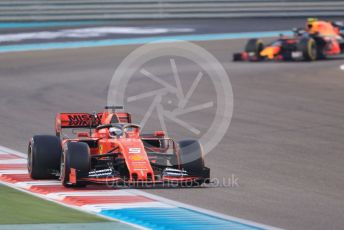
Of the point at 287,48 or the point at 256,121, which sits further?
the point at 287,48

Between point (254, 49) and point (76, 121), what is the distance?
59.3 feet

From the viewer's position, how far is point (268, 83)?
25.4 metres

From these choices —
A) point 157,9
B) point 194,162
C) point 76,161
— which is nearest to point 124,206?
point 76,161

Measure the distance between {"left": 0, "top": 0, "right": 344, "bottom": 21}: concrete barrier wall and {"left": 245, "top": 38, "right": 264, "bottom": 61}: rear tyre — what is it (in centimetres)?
944

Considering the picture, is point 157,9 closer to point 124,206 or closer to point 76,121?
point 76,121

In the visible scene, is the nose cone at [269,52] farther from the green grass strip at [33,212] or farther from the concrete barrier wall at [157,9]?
the green grass strip at [33,212]

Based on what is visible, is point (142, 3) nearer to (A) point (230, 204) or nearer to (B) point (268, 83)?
(B) point (268, 83)

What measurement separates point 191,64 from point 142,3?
1046 cm

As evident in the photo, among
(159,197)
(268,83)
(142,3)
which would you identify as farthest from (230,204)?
(142,3)

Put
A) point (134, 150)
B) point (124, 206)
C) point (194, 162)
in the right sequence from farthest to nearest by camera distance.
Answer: point (194, 162)
point (134, 150)
point (124, 206)

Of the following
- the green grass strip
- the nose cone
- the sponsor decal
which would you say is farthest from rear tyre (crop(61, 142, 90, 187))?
the nose cone

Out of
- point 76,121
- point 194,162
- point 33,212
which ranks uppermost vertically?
point 76,121

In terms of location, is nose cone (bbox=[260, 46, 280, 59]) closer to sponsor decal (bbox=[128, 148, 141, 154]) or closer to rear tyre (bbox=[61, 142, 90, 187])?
sponsor decal (bbox=[128, 148, 141, 154])

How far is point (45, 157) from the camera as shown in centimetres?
1236
